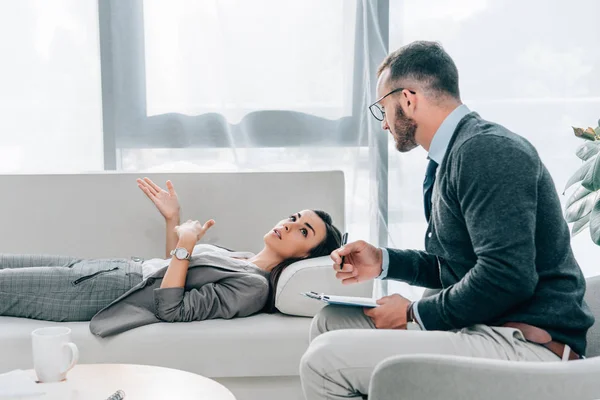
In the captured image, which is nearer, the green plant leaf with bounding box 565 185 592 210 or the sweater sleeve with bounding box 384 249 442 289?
the sweater sleeve with bounding box 384 249 442 289

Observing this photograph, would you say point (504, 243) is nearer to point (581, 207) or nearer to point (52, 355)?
point (52, 355)

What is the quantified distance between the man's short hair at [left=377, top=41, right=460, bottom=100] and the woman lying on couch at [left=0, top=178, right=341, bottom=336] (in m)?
0.92

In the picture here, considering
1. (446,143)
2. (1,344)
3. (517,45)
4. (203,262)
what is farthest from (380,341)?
(517,45)

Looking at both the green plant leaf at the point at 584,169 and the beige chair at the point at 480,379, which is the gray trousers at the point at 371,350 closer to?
the beige chair at the point at 480,379

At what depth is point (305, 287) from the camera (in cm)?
227

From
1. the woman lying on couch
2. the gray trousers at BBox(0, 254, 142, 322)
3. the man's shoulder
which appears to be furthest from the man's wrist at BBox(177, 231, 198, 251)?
the man's shoulder

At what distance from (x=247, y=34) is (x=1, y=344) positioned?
1.90m

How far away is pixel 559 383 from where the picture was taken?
111 centimetres

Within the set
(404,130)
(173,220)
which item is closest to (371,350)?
(404,130)

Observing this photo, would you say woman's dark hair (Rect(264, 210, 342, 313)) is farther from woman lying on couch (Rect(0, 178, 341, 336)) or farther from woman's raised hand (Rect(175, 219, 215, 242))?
woman's raised hand (Rect(175, 219, 215, 242))

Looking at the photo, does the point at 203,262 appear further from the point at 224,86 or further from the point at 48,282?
the point at 224,86

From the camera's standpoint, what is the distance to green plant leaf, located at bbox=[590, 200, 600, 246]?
8.68 feet

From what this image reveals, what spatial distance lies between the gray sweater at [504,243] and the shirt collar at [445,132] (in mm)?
88

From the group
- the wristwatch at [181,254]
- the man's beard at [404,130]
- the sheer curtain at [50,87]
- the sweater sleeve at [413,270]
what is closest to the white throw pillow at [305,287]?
the wristwatch at [181,254]
